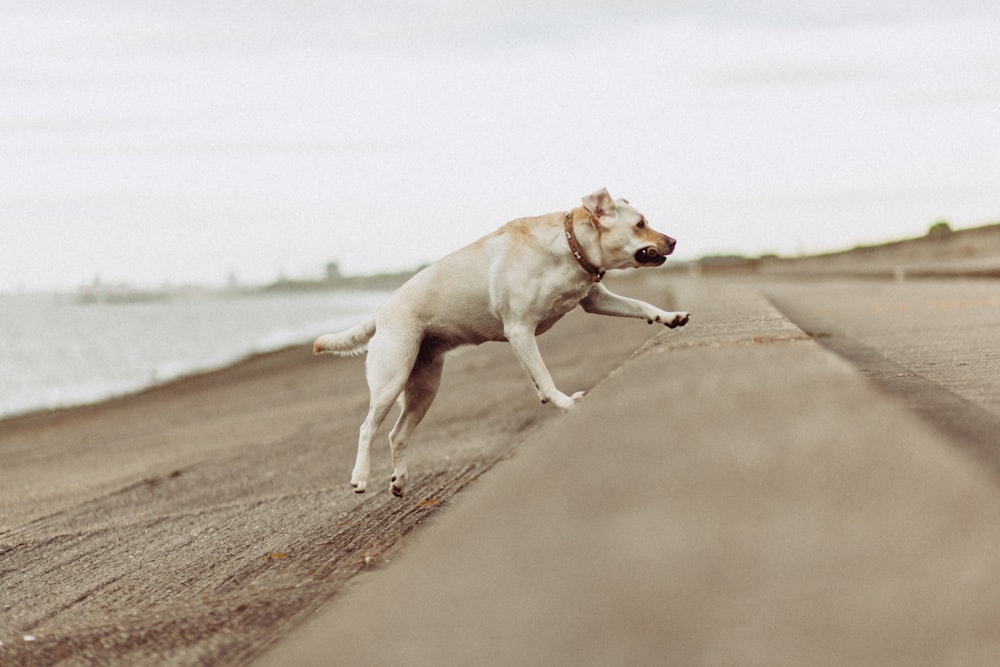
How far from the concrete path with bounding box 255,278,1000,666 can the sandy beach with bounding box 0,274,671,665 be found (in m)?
0.91

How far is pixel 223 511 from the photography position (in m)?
6.36

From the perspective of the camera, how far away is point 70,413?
20141 mm

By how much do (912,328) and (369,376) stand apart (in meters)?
4.68

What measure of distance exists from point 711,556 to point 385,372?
321 cm

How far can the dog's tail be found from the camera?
575 centimetres

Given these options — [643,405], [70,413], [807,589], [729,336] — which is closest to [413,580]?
[807,589]

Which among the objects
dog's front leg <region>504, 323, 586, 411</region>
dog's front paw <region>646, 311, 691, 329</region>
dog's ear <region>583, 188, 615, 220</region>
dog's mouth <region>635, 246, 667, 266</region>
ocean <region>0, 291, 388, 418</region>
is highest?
dog's ear <region>583, 188, 615, 220</region>

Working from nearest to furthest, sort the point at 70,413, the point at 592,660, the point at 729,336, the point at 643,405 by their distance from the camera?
1. the point at 592,660
2. the point at 643,405
3. the point at 729,336
4. the point at 70,413

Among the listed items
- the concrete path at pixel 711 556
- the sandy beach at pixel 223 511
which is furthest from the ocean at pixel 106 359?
the concrete path at pixel 711 556

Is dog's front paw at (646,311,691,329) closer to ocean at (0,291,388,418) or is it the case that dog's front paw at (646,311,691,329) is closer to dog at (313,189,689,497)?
dog at (313,189,689,497)

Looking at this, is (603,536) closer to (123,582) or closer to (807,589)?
(807,589)

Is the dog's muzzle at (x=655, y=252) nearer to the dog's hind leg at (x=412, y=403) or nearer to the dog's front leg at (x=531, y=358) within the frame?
the dog's front leg at (x=531, y=358)

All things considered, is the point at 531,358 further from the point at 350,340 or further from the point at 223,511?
the point at 223,511

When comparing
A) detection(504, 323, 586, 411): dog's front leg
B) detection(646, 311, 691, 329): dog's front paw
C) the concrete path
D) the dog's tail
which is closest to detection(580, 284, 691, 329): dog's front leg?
detection(646, 311, 691, 329): dog's front paw
